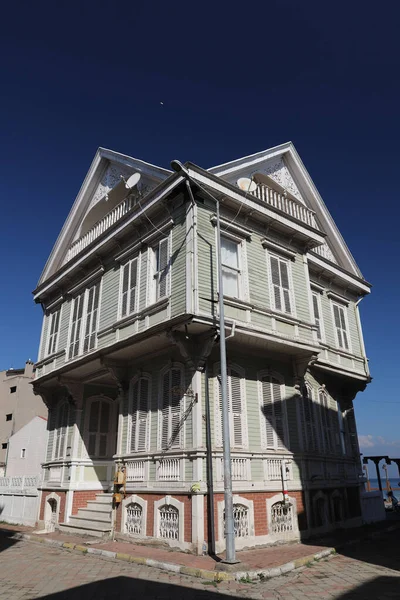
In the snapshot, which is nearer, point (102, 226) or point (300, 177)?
Answer: point (102, 226)

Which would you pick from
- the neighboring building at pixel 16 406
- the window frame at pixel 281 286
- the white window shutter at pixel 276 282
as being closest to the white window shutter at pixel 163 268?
the window frame at pixel 281 286

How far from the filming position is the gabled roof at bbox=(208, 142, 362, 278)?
1573 centimetres

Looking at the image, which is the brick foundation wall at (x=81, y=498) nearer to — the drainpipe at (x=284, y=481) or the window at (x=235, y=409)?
the window at (x=235, y=409)

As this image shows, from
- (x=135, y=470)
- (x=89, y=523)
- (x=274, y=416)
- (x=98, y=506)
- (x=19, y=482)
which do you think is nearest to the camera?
(x=135, y=470)

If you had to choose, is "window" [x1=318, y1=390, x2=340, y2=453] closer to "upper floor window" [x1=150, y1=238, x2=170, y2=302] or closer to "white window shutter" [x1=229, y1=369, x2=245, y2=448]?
"white window shutter" [x1=229, y1=369, x2=245, y2=448]

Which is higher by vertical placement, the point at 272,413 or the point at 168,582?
the point at 272,413

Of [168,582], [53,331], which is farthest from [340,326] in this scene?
[168,582]

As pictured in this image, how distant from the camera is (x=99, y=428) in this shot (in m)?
18.2

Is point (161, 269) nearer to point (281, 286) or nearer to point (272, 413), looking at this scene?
point (281, 286)

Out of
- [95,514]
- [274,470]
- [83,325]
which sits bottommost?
[95,514]

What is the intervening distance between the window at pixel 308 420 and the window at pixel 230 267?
5.02 meters

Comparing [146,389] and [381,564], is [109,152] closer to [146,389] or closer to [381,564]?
[146,389]

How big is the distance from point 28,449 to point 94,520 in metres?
17.2

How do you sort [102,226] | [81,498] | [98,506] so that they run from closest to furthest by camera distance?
[98,506] < [81,498] < [102,226]
